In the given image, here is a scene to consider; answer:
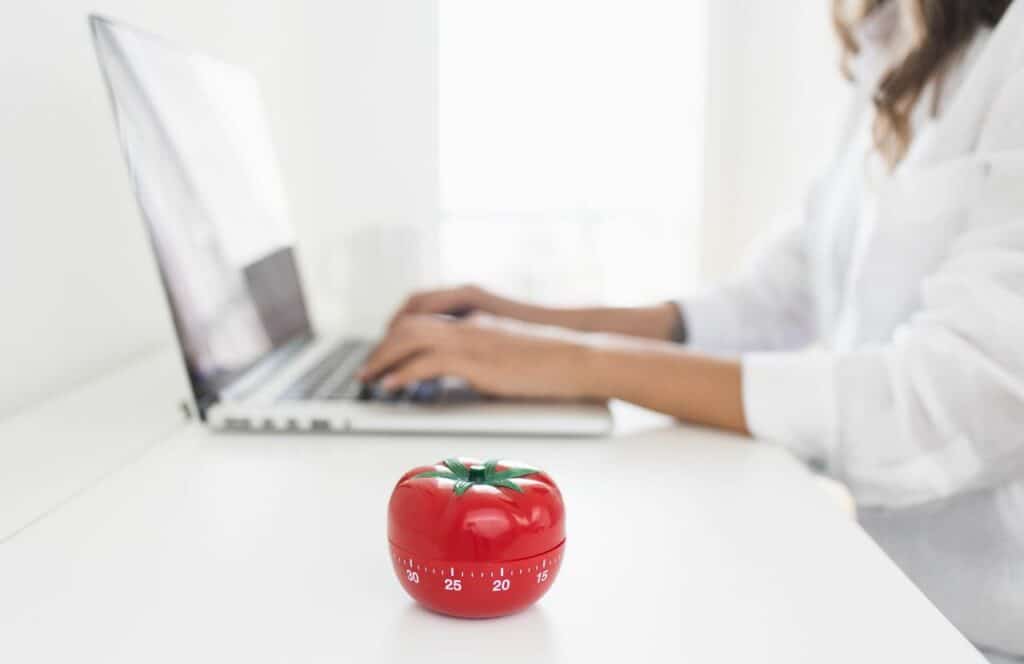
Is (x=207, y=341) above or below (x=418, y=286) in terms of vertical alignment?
above

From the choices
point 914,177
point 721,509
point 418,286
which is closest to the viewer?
point 721,509

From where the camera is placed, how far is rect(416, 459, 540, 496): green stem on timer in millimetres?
412

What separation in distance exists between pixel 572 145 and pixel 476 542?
2053mm

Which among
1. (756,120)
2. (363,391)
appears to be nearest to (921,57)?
(363,391)

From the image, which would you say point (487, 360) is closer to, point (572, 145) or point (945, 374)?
point (945, 374)

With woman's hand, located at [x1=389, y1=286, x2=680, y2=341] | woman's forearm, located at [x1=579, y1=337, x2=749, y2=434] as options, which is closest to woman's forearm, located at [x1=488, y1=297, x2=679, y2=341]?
woman's hand, located at [x1=389, y1=286, x2=680, y2=341]

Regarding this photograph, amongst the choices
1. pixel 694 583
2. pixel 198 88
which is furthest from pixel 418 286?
pixel 694 583

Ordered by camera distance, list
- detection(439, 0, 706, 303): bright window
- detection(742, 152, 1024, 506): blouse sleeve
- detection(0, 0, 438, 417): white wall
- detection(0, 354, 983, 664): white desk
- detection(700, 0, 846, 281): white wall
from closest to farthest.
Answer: detection(0, 354, 983, 664): white desk, detection(742, 152, 1024, 506): blouse sleeve, detection(0, 0, 438, 417): white wall, detection(700, 0, 846, 281): white wall, detection(439, 0, 706, 303): bright window

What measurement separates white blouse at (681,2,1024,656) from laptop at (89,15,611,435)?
0.18m

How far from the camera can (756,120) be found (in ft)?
7.36

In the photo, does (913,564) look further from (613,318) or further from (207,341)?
(207,341)

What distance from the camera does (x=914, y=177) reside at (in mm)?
789

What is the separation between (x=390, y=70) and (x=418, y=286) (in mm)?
870

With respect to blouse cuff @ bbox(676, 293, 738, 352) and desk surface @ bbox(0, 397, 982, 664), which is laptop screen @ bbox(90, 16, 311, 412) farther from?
blouse cuff @ bbox(676, 293, 738, 352)
